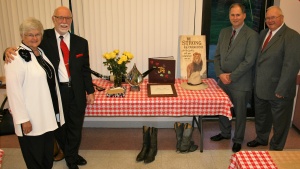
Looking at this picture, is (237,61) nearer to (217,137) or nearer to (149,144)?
(217,137)

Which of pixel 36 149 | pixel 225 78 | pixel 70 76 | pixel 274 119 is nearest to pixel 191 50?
pixel 225 78

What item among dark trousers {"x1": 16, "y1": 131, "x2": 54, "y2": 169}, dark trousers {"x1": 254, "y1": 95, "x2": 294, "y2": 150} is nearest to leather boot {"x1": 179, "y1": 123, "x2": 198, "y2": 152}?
dark trousers {"x1": 254, "y1": 95, "x2": 294, "y2": 150}

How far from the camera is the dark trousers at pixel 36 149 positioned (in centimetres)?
232

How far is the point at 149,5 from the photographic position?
3.50 metres

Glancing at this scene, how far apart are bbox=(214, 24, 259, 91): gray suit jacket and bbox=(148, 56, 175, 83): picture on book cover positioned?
0.57m

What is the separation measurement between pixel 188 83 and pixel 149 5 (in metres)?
1.05

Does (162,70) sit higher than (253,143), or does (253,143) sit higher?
(162,70)

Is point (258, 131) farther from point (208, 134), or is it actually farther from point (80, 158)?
point (80, 158)

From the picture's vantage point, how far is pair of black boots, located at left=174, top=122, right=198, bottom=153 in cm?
328

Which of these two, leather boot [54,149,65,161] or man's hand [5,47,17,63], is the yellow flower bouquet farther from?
man's hand [5,47,17,63]

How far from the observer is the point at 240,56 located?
308 centimetres

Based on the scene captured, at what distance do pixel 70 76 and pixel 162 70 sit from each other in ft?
3.84

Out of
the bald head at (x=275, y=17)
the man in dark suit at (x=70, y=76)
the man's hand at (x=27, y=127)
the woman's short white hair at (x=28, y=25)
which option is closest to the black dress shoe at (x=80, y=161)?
the man in dark suit at (x=70, y=76)

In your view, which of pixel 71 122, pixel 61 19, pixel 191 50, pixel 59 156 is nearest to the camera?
pixel 61 19
